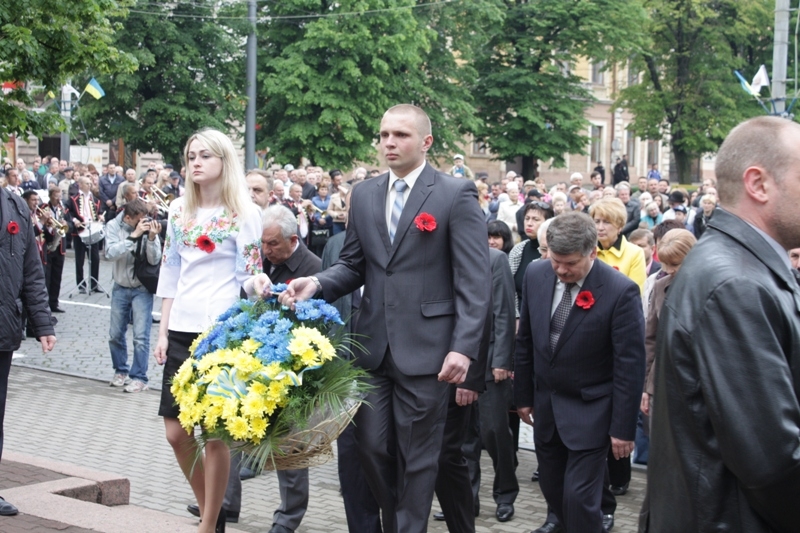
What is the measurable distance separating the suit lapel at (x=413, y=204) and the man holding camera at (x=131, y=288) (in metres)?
5.77

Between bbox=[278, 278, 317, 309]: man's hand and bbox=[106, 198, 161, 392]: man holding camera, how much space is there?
18.7 feet

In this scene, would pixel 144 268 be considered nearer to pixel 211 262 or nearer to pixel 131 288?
pixel 131 288

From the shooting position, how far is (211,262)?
18.6ft

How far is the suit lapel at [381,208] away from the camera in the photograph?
5.19 metres

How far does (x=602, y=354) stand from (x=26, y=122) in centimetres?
851

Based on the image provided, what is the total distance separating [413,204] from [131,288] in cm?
657

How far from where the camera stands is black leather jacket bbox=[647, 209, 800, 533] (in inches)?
100

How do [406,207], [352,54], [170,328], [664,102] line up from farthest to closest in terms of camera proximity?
[664,102]
[352,54]
[170,328]
[406,207]

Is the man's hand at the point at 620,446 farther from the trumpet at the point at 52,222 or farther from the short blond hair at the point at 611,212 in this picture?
the trumpet at the point at 52,222

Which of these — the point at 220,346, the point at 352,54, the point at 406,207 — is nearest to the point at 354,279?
the point at 406,207

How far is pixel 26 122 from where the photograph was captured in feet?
39.4

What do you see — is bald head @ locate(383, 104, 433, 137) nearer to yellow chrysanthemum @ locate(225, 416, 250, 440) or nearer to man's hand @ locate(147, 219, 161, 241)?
yellow chrysanthemum @ locate(225, 416, 250, 440)

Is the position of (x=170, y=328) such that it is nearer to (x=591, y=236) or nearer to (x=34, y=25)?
(x=591, y=236)

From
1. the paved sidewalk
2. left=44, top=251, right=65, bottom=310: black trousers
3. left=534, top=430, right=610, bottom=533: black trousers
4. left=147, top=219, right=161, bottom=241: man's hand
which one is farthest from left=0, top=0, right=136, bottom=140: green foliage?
left=534, top=430, right=610, bottom=533: black trousers
